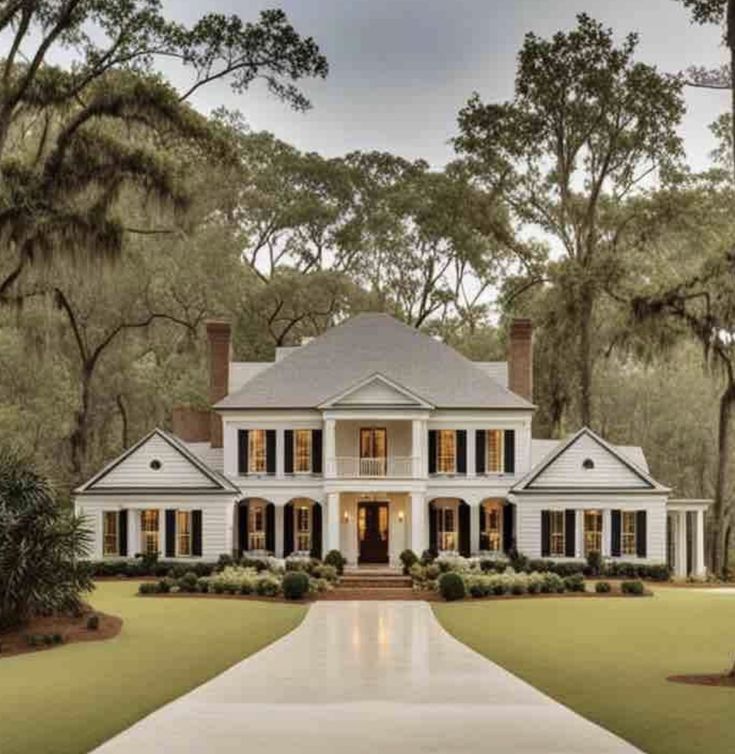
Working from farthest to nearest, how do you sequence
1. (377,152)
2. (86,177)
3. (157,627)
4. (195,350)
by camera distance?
(377,152) → (195,350) → (86,177) → (157,627)

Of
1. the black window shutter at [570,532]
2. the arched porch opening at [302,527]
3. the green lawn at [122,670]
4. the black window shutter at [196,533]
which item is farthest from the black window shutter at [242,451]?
the green lawn at [122,670]

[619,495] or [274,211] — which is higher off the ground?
[274,211]

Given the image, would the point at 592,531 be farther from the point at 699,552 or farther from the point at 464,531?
the point at 464,531

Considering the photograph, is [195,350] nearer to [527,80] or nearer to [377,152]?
[377,152]

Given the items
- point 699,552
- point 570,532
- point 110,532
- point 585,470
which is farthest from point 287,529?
point 699,552

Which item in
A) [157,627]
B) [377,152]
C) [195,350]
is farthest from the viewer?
[377,152]

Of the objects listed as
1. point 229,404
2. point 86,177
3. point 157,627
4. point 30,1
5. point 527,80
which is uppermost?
point 527,80

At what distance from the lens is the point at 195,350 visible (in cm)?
5184

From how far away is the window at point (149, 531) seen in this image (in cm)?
4031

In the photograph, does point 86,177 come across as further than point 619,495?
No

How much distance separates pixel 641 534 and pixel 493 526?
4914 mm

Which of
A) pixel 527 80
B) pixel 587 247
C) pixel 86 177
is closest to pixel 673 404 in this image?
pixel 587 247

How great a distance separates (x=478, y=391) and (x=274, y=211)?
19.5m

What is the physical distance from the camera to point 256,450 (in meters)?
42.2
